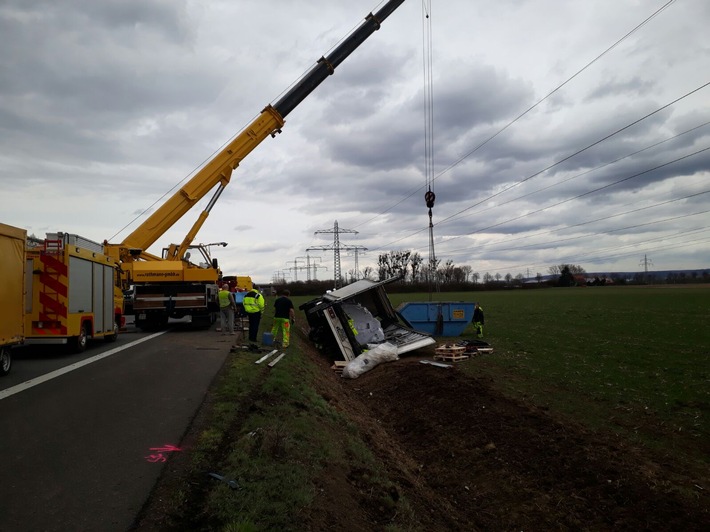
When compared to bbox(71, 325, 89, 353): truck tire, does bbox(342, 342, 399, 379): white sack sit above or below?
below

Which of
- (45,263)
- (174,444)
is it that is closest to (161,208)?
(45,263)

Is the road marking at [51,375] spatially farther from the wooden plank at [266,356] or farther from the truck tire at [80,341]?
the wooden plank at [266,356]

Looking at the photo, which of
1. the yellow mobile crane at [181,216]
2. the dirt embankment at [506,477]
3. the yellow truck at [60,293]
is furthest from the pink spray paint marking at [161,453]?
the yellow mobile crane at [181,216]

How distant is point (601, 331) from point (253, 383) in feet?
55.9

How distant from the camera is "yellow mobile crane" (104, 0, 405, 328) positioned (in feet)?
59.7

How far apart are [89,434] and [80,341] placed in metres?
8.05

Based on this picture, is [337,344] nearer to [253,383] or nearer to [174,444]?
[253,383]

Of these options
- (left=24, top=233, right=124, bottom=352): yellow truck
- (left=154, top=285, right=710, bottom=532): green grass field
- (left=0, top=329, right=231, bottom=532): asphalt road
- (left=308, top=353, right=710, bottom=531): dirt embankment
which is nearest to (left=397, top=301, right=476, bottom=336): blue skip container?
(left=154, top=285, right=710, bottom=532): green grass field

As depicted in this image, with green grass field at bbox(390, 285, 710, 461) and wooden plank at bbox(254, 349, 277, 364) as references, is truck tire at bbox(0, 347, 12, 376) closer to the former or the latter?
wooden plank at bbox(254, 349, 277, 364)

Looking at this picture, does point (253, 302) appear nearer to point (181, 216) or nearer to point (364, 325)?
point (364, 325)

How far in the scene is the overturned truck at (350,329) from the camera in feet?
51.7

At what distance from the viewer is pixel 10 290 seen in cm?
973

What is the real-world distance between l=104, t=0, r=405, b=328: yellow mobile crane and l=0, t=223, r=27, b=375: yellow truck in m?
8.51

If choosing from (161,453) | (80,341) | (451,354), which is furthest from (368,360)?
(161,453)
